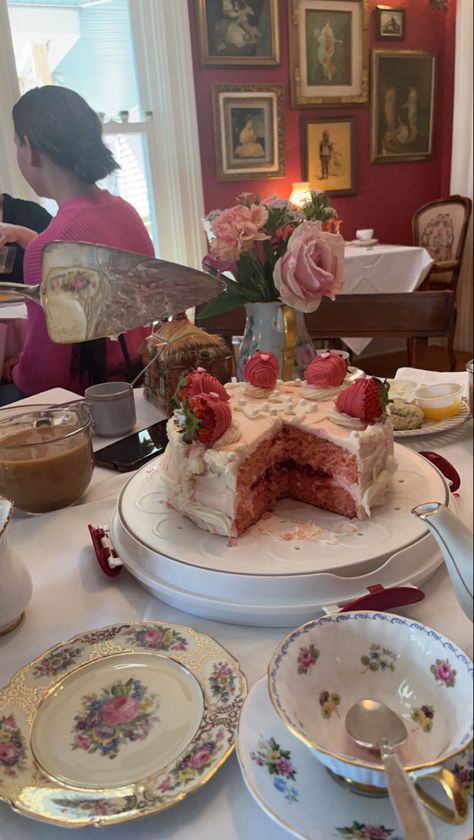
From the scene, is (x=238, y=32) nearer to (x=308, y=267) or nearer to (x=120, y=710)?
(x=308, y=267)

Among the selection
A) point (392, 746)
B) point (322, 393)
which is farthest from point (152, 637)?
point (322, 393)

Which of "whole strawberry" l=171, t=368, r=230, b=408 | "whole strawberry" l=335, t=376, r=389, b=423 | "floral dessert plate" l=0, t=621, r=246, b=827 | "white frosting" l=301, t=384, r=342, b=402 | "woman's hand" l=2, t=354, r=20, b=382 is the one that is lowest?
"woman's hand" l=2, t=354, r=20, b=382

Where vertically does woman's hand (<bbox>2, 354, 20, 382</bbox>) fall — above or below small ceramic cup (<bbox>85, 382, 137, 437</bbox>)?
below

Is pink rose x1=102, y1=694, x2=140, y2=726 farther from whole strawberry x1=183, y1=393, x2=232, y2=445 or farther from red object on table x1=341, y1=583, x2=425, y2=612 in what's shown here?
whole strawberry x1=183, y1=393, x2=232, y2=445

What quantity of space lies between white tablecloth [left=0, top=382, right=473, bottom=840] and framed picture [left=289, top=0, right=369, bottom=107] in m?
4.28

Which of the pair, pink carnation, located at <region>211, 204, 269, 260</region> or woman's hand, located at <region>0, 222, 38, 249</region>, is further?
woman's hand, located at <region>0, 222, 38, 249</region>

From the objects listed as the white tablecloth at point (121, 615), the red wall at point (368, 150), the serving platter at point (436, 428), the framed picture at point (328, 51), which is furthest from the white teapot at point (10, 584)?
the framed picture at point (328, 51)

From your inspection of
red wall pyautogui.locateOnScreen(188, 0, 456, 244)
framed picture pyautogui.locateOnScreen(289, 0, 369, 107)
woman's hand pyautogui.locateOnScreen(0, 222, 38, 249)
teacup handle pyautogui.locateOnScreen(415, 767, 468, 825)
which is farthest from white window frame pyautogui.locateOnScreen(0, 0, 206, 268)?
teacup handle pyautogui.locateOnScreen(415, 767, 468, 825)

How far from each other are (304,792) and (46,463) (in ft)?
2.33

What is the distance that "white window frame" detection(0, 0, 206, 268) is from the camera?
3.77 metres

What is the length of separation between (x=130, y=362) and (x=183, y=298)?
0.99 m

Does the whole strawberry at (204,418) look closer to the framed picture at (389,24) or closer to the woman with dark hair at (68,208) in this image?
the woman with dark hair at (68,208)

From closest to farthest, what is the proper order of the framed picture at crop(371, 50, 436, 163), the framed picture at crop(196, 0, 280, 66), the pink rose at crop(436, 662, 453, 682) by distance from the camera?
the pink rose at crop(436, 662, 453, 682)
the framed picture at crop(196, 0, 280, 66)
the framed picture at crop(371, 50, 436, 163)

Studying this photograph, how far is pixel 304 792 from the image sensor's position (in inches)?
20.8
